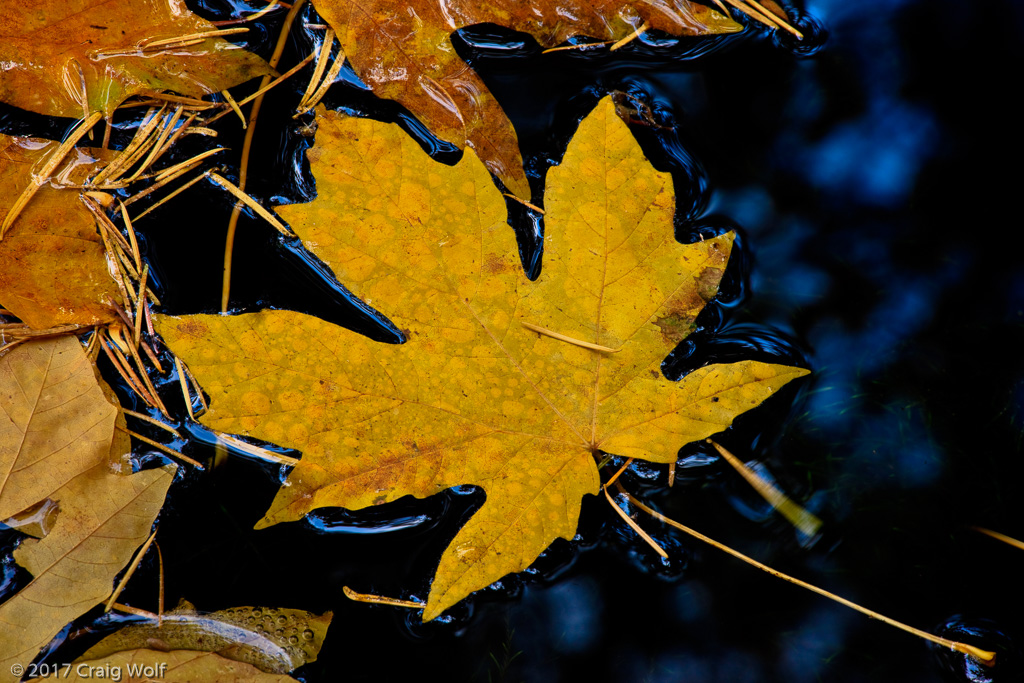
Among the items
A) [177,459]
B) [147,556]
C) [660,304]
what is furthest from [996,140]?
[147,556]

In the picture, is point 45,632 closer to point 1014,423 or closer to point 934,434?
point 934,434

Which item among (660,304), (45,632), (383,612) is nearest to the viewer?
(660,304)

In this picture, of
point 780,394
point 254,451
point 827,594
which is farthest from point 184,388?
point 827,594

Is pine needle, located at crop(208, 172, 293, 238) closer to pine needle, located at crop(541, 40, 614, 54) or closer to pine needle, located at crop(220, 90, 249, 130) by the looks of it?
pine needle, located at crop(220, 90, 249, 130)

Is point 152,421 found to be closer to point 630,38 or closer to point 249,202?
point 249,202

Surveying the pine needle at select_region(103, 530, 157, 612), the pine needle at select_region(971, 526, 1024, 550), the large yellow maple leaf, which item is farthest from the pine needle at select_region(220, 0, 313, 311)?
the pine needle at select_region(971, 526, 1024, 550)

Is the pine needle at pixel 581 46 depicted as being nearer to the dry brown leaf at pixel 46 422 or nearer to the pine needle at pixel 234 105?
the pine needle at pixel 234 105
